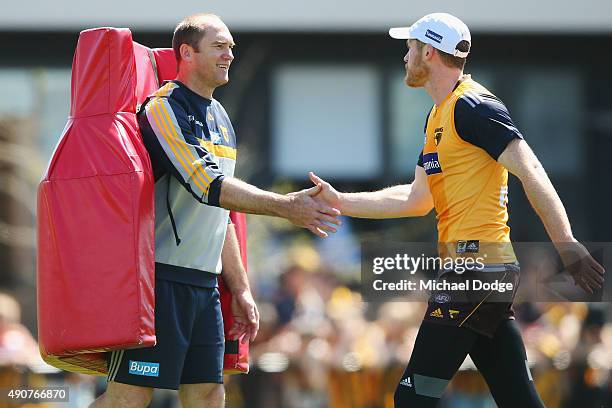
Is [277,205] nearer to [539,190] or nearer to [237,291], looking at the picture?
[237,291]

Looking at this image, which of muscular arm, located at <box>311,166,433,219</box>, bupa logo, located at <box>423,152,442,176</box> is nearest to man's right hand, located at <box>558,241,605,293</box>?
bupa logo, located at <box>423,152,442,176</box>

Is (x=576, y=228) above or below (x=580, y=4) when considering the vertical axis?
below

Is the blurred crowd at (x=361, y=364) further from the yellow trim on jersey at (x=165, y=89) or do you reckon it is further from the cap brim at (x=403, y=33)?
the cap brim at (x=403, y=33)

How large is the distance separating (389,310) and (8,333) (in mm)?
3129

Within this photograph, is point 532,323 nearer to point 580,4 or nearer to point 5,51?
point 580,4

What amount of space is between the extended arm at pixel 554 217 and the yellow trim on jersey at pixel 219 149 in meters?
1.36

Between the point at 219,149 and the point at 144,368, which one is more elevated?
the point at 219,149

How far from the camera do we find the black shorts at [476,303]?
17.3 feet

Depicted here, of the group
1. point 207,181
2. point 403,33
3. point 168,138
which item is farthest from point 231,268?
point 403,33

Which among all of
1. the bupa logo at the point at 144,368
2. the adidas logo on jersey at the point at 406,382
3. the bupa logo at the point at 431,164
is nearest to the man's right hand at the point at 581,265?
the bupa logo at the point at 431,164

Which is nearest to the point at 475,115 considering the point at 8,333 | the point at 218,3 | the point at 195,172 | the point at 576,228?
the point at 195,172

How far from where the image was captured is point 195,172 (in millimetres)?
5324

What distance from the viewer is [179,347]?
5.41 metres

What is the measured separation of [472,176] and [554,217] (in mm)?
466
